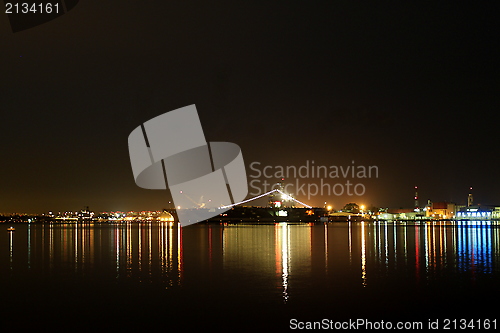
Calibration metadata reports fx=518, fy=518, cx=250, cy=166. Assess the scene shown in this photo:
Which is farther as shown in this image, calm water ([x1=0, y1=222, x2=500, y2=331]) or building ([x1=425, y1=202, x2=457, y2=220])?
building ([x1=425, y1=202, x2=457, y2=220])

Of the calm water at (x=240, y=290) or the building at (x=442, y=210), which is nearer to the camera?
the calm water at (x=240, y=290)

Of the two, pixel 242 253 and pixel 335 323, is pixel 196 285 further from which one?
pixel 242 253

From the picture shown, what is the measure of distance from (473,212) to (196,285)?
138 m

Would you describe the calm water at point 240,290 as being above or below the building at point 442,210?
above

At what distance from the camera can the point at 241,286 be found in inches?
646

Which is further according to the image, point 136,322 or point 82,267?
point 82,267

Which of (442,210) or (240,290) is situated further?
(442,210)

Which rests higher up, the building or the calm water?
the calm water

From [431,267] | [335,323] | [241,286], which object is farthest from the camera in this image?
[431,267]

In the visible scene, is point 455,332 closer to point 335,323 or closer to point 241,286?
point 335,323

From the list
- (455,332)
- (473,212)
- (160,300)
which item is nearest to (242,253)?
(160,300)

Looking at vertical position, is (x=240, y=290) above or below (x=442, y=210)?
above

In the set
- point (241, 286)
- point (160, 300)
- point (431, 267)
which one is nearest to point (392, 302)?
point (241, 286)

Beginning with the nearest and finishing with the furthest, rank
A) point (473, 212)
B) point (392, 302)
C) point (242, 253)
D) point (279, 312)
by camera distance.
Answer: point (279, 312), point (392, 302), point (242, 253), point (473, 212)
